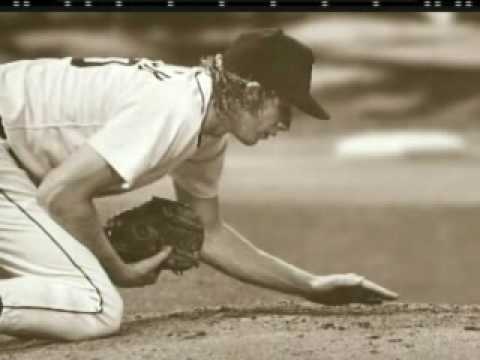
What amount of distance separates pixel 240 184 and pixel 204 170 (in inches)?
4.0

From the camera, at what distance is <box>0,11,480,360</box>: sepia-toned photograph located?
2422 mm

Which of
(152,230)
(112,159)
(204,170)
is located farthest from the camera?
(204,170)

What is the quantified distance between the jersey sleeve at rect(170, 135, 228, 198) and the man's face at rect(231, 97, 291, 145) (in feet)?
0.15

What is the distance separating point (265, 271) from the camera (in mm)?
2680

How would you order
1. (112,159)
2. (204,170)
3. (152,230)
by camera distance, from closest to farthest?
(112,159) → (152,230) → (204,170)

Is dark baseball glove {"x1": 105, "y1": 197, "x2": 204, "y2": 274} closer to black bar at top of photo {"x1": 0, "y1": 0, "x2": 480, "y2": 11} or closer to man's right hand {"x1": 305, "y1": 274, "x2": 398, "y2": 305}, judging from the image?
man's right hand {"x1": 305, "y1": 274, "x2": 398, "y2": 305}

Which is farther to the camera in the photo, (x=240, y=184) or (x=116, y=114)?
(x=240, y=184)

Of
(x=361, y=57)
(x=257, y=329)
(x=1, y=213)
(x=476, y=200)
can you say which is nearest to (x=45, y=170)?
(x=1, y=213)

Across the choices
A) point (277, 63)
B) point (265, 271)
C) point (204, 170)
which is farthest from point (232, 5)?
point (265, 271)

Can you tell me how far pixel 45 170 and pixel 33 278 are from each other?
263 millimetres

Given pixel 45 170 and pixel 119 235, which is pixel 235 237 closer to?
pixel 119 235

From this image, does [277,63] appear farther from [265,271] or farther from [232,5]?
[265,271]

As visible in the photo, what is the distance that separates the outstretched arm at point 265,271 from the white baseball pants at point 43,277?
12.4 inches

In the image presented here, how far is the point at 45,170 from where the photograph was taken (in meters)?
2.48
